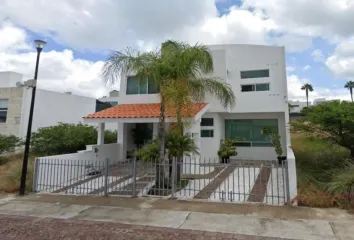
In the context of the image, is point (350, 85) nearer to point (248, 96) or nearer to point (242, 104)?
point (248, 96)

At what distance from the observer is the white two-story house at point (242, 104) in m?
14.9

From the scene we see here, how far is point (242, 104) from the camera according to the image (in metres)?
16.2

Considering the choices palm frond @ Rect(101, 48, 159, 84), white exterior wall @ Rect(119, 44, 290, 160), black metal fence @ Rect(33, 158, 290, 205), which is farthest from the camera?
white exterior wall @ Rect(119, 44, 290, 160)

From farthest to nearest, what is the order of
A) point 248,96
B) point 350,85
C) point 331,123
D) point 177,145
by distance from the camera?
point 350,85
point 248,96
point 331,123
point 177,145

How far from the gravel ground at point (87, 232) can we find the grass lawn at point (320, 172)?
10.2 ft

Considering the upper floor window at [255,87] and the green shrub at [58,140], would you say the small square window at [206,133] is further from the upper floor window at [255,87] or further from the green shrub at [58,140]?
the green shrub at [58,140]

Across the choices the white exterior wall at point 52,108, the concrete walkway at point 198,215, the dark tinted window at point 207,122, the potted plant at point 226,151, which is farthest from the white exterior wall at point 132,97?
the concrete walkway at point 198,215

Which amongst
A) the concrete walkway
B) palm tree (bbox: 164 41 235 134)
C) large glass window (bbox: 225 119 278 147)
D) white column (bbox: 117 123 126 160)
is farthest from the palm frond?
large glass window (bbox: 225 119 278 147)

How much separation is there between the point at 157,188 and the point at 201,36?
41.7ft

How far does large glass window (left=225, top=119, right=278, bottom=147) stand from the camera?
16672 mm

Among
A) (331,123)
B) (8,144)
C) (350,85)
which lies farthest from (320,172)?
(350,85)

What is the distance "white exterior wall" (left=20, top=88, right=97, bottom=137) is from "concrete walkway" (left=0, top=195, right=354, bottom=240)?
1216cm

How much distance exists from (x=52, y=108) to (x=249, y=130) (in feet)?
51.1

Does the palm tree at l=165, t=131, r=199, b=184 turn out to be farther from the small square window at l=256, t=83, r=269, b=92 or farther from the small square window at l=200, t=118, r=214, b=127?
the small square window at l=256, t=83, r=269, b=92
